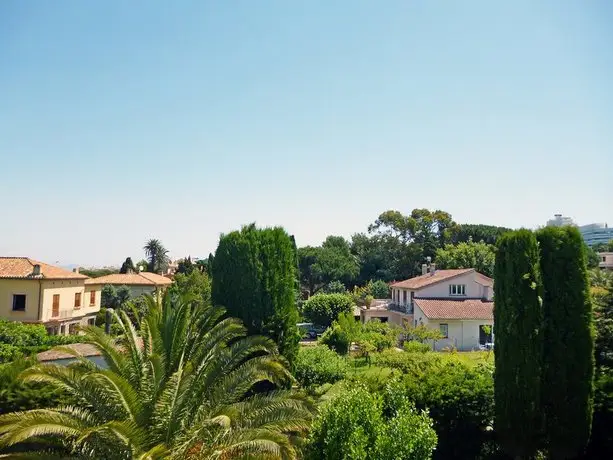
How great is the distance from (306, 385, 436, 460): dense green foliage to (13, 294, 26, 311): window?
37.4 metres

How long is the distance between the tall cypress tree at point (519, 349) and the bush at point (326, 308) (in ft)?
104

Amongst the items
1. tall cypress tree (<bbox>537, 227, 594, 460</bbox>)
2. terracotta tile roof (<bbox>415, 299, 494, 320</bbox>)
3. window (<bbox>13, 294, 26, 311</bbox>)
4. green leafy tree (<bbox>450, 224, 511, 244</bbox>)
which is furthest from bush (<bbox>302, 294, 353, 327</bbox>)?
green leafy tree (<bbox>450, 224, 511, 244</bbox>)

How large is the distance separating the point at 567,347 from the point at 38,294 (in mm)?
38947

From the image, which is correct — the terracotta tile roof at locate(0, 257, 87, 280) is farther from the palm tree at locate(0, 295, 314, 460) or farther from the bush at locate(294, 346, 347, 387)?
the palm tree at locate(0, 295, 314, 460)

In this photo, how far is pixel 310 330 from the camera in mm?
45250

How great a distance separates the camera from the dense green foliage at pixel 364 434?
7.01 m

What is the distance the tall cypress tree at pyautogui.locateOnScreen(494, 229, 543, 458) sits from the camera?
10.1m

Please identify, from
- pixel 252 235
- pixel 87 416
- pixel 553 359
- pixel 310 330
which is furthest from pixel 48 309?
pixel 553 359

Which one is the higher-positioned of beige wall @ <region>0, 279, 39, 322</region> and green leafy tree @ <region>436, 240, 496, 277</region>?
green leafy tree @ <region>436, 240, 496, 277</region>

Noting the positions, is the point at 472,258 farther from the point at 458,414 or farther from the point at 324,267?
the point at 458,414

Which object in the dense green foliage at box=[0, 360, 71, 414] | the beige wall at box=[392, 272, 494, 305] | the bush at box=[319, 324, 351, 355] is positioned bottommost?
the bush at box=[319, 324, 351, 355]

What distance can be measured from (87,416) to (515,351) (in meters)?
9.25

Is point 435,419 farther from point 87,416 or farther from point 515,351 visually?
point 87,416

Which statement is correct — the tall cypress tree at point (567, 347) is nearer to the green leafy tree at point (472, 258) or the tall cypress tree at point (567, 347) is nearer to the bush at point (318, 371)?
the bush at point (318, 371)
